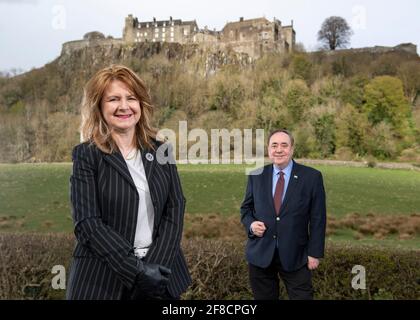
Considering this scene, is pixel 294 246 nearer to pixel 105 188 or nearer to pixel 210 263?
pixel 105 188

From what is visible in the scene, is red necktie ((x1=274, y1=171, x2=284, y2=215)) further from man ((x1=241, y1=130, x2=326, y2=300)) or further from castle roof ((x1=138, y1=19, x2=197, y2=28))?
castle roof ((x1=138, y1=19, x2=197, y2=28))

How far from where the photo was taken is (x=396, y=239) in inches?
506

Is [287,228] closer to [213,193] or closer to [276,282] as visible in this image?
[276,282]

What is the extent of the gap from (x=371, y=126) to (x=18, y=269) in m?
23.6

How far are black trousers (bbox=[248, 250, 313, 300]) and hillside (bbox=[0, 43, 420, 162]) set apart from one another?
1845 cm

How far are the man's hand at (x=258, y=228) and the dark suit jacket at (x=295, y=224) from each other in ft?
0.13

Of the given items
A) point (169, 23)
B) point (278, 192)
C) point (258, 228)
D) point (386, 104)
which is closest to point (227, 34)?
point (169, 23)

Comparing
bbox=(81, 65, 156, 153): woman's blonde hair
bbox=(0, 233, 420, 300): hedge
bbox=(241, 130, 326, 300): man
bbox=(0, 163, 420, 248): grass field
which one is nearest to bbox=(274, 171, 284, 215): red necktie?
bbox=(241, 130, 326, 300): man

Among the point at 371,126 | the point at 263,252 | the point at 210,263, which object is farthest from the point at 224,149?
the point at 263,252

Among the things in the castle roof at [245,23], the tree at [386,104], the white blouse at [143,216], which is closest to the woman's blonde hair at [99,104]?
the white blouse at [143,216]

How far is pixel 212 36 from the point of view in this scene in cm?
6512

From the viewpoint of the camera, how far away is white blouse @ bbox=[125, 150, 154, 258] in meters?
2.10

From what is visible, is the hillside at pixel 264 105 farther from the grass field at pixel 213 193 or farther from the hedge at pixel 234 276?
the hedge at pixel 234 276

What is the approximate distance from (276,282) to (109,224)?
1880 millimetres
